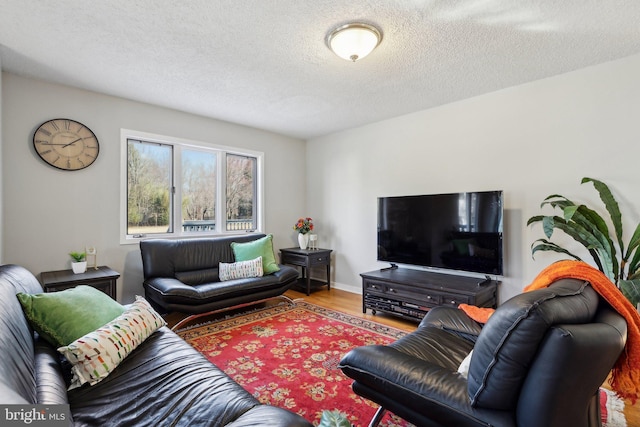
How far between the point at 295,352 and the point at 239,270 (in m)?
1.46

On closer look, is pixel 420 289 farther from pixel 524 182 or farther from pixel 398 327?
pixel 524 182

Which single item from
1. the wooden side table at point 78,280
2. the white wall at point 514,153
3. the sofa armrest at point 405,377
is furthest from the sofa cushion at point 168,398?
the white wall at point 514,153

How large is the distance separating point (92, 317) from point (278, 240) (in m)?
3.48

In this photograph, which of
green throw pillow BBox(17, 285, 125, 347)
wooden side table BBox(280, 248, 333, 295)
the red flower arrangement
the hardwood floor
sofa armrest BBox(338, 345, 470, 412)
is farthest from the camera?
the red flower arrangement

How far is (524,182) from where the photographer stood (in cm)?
316

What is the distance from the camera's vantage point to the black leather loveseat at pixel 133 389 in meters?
1.09

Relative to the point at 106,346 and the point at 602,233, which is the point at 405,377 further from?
the point at 602,233

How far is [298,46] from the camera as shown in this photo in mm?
2408

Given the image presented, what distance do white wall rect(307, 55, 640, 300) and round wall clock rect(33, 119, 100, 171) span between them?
329cm

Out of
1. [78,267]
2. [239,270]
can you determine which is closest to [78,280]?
[78,267]

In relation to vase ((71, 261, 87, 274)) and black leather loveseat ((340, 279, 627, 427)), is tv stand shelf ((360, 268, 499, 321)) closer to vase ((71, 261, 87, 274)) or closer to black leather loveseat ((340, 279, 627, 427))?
black leather loveseat ((340, 279, 627, 427))

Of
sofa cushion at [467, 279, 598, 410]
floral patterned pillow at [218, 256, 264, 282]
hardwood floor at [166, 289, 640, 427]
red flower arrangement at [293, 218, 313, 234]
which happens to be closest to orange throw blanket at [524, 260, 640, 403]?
sofa cushion at [467, 279, 598, 410]

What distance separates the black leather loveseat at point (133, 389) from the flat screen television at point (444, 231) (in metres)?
2.74

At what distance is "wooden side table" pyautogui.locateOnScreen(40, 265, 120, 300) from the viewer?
2.68 metres
